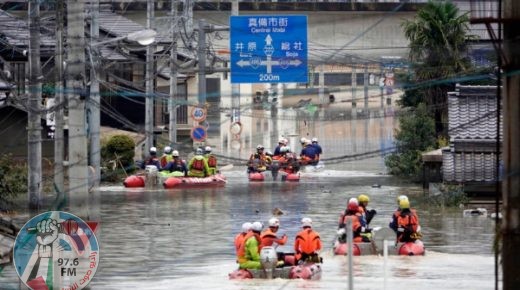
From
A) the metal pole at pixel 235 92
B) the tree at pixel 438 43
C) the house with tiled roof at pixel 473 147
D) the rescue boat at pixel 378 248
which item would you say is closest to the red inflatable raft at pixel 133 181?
the metal pole at pixel 235 92

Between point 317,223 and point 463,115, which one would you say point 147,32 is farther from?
point 463,115

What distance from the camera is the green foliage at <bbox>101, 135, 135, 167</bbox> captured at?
4569cm

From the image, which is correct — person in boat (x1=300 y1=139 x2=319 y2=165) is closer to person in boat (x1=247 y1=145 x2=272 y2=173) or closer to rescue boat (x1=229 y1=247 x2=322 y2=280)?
person in boat (x1=247 y1=145 x2=272 y2=173)

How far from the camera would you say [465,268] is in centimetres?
2398

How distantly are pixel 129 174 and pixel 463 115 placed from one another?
44.0 ft

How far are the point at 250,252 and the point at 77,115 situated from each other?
3643 mm

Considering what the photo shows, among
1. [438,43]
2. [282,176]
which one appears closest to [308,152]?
[282,176]

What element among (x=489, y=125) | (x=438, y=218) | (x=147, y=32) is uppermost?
(x=147, y=32)

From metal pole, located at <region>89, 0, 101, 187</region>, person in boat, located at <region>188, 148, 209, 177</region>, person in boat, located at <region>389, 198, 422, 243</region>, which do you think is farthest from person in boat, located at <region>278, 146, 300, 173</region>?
person in boat, located at <region>389, 198, 422, 243</region>

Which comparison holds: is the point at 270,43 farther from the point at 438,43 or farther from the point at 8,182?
the point at 8,182

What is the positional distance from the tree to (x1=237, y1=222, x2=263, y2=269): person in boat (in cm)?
2399

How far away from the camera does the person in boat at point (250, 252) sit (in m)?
22.3

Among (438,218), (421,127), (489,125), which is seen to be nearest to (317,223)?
(438,218)

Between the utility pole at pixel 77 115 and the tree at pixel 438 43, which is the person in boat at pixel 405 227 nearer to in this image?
the utility pole at pixel 77 115
